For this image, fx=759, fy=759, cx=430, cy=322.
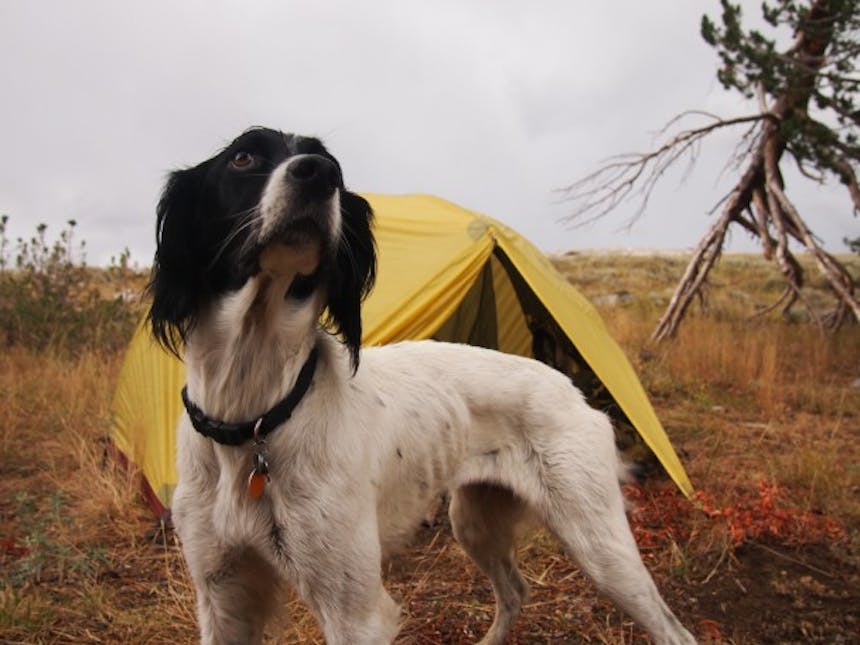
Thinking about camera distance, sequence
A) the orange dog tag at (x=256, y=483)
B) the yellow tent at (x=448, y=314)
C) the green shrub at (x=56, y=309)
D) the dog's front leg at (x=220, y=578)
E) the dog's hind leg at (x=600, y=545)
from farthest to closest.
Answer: the green shrub at (x=56, y=309), the yellow tent at (x=448, y=314), the dog's hind leg at (x=600, y=545), the dog's front leg at (x=220, y=578), the orange dog tag at (x=256, y=483)

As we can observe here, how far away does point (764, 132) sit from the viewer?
27.4 ft

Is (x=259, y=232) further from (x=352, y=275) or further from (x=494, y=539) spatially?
(x=494, y=539)

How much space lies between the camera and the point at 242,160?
1946 mm

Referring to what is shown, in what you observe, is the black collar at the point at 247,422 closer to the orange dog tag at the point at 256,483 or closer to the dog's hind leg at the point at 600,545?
the orange dog tag at the point at 256,483

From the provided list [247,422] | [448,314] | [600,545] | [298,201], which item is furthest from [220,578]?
[448,314]

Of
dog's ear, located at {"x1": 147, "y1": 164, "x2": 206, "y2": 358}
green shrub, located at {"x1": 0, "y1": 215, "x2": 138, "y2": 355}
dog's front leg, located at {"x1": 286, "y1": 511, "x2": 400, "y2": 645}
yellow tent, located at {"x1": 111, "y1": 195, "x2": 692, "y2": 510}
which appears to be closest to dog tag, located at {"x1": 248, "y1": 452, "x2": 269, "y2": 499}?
dog's front leg, located at {"x1": 286, "y1": 511, "x2": 400, "y2": 645}

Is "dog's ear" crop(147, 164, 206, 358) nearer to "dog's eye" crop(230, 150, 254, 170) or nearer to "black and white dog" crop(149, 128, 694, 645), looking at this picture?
"black and white dog" crop(149, 128, 694, 645)

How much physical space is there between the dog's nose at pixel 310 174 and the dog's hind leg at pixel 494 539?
1.53 metres

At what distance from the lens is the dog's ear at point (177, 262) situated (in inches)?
76.3

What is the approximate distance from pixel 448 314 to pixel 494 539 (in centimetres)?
160

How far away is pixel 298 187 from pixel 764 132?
7906mm

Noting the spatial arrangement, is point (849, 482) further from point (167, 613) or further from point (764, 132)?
point (764, 132)

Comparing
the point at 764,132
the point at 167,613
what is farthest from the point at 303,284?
the point at 764,132

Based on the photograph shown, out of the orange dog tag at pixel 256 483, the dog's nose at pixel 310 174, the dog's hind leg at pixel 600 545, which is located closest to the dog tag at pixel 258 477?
the orange dog tag at pixel 256 483
